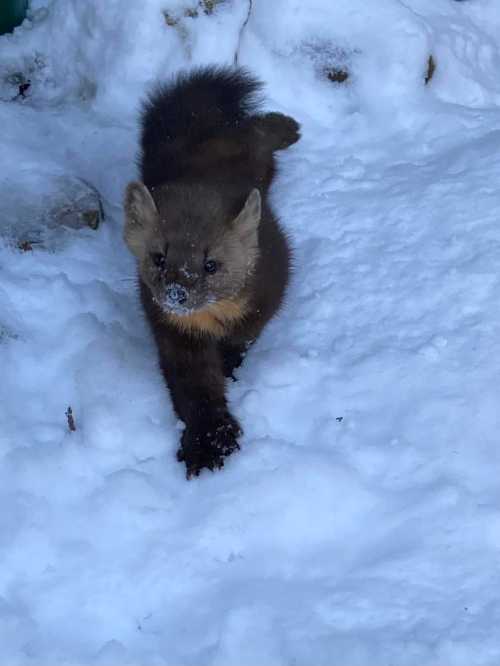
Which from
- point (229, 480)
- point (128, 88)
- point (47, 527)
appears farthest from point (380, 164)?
point (47, 527)

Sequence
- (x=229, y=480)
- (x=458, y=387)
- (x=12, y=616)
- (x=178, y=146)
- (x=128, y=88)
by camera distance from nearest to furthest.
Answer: (x=12, y=616) → (x=229, y=480) → (x=458, y=387) → (x=178, y=146) → (x=128, y=88)

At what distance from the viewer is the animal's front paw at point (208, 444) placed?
12.4ft

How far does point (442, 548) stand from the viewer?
10.8 ft

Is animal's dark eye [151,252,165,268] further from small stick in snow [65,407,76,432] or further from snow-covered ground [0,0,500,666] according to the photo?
small stick in snow [65,407,76,432]

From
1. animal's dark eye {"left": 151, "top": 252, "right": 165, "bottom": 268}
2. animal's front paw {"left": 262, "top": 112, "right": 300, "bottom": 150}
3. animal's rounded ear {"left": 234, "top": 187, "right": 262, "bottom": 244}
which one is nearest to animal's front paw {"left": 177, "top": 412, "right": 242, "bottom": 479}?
animal's dark eye {"left": 151, "top": 252, "right": 165, "bottom": 268}

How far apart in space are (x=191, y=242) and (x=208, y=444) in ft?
2.88

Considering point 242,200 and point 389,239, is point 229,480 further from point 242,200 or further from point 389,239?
point 389,239

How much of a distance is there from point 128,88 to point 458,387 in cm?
323

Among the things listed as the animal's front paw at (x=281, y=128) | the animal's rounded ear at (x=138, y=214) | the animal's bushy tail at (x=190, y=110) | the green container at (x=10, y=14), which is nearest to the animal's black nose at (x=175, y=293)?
the animal's rounded ear at (x=138, y=214)

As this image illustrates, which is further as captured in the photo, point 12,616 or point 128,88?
point 128,88

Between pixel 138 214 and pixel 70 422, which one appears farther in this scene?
pixel 138 214

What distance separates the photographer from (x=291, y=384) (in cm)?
417

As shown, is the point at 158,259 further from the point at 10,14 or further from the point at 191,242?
the point at 10,14

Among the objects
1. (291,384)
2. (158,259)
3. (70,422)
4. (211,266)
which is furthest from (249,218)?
(70,422)
